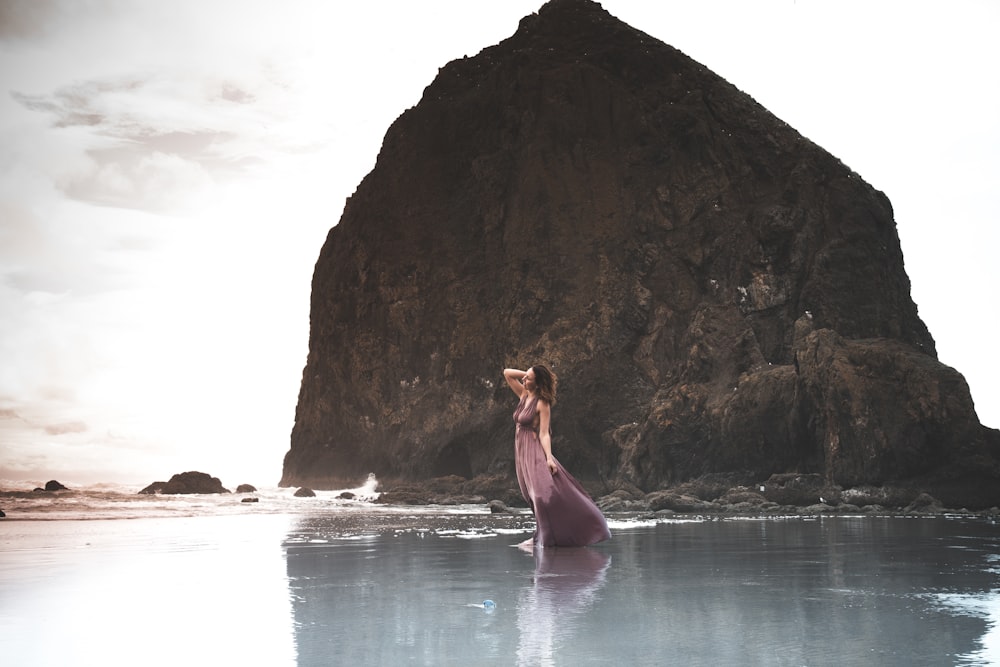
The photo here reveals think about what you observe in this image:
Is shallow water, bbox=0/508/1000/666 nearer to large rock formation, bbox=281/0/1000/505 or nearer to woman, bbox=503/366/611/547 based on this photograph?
woman, bbox=503/366/611/547

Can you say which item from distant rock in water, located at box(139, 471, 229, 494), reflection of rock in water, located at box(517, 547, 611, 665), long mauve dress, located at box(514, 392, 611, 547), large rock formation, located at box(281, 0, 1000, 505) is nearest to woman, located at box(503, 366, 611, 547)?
long mauve dress, located at box(514, 392, 611, 547)

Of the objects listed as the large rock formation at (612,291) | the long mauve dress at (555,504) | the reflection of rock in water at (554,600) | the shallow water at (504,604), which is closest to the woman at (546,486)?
the long mauve dress at (555,504)

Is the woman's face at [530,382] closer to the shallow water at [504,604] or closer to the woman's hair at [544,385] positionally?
the woman's hair at [544,385]

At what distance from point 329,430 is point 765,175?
34.9 meters

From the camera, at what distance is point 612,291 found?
2210 inches

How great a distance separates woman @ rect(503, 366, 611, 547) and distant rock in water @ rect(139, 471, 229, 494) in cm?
3763

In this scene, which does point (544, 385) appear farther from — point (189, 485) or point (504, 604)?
point (189, 485)

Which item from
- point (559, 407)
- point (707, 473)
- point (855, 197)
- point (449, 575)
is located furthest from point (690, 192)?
point (449, 575)

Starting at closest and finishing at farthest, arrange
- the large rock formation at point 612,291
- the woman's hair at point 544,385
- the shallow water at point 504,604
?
the shallow water at point 504,604 < the woman's hair at point 544,385 < the large rock formation at point 612,291

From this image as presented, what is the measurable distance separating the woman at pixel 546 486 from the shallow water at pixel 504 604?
403mm

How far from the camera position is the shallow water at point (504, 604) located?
16.3 ft

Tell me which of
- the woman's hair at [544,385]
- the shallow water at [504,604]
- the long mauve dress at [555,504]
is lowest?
the shallow water at [504,604]

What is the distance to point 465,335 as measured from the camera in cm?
6116

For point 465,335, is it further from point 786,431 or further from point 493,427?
point 786,431
